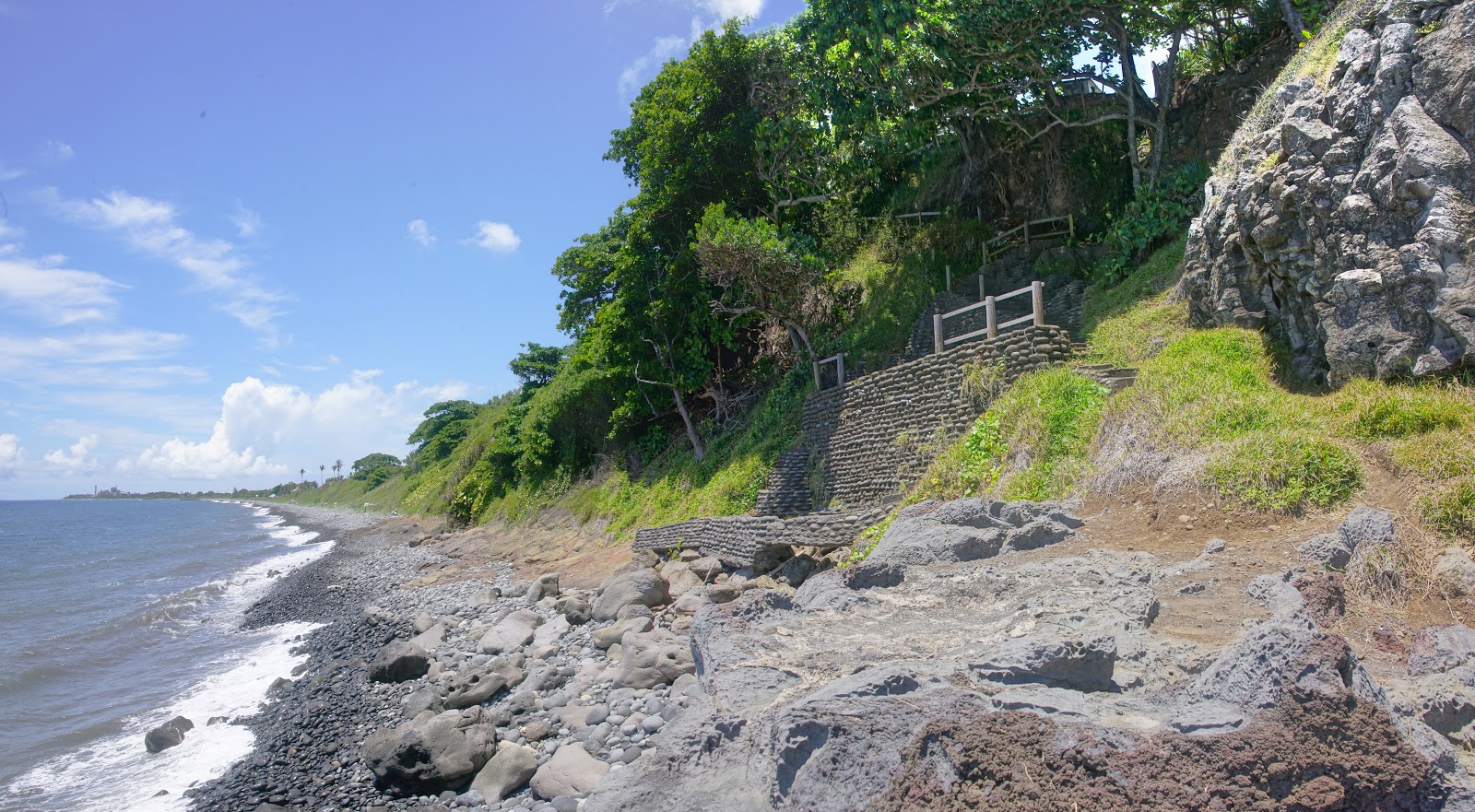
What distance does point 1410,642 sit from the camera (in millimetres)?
4203

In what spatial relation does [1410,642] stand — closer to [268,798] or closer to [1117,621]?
[1117,621]

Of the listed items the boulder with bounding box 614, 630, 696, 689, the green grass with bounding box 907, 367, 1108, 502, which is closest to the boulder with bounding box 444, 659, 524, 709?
the boulder with bounding box 614, 630, 696, 689

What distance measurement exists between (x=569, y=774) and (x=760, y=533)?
6141 mm

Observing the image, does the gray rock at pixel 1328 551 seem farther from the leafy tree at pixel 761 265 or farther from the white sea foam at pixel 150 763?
the leafy tree at pixel 761 265

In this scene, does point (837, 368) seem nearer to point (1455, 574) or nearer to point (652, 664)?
point (652, 664)

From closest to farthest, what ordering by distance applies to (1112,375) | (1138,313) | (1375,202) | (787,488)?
(1375,202) < (1112,375) < (1138,313) < (787,488)

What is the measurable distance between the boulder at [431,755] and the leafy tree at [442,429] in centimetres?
5026

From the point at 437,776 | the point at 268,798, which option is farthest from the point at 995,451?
the point at 268,798

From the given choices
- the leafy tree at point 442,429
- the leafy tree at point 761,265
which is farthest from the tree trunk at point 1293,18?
the leafy tree at point 442,429

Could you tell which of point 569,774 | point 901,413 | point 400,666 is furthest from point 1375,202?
point 400,666

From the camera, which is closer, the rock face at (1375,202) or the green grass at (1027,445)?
the rock face at (1375,202)

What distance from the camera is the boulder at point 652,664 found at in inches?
302

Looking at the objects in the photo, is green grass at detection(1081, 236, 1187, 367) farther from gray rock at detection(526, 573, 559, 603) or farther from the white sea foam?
the white sea foam

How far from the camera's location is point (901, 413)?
13516 mm
